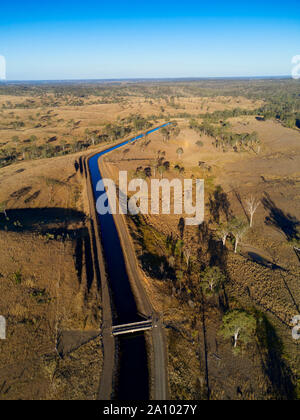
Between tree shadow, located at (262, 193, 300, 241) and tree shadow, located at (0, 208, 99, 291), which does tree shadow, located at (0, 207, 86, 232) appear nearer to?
tree shadow, located at (0, 208, 99, 291)

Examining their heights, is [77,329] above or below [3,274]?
below

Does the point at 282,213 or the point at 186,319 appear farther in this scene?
the point at 282,213

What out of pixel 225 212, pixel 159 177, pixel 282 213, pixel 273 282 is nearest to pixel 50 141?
pixel 159 177

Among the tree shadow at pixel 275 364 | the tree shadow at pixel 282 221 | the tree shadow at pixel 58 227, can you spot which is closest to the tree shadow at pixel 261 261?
the tree shadow at pixel 282 221

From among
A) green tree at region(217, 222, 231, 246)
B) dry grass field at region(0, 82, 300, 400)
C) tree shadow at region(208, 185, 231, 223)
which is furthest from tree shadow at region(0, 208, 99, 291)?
tree shadow at region(208, 185, 231, 223)

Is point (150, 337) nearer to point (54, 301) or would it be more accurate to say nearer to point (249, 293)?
point (54, 301)

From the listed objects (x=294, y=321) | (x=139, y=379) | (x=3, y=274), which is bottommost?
(x=139, y=379)
